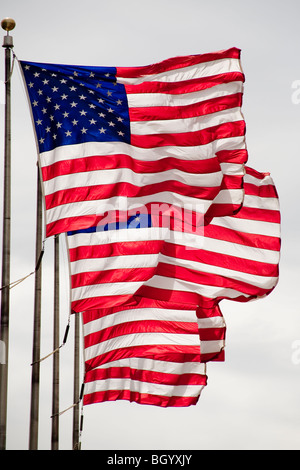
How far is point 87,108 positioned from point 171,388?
447 inches

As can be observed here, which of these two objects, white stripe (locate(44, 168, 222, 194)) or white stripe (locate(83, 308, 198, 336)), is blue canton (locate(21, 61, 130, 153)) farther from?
white stripe (locate(83, 308, 198, 336))

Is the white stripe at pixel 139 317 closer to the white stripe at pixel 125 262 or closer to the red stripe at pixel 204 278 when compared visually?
the red stripe at pixel 204 278

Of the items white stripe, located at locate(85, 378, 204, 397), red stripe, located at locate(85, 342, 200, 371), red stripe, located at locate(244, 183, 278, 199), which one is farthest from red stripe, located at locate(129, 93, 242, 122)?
white stripe, located at locate(85, 378, 204, 397)

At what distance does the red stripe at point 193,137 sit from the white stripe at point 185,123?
0.08 metres

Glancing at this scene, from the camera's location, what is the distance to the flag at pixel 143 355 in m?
26.9

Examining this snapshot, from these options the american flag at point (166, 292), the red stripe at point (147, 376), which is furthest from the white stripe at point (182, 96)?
the red stripe at point (147, 376)

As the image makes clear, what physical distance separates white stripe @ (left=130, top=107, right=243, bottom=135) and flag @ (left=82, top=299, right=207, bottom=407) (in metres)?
6.81

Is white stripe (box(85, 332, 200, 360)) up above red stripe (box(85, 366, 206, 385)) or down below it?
above

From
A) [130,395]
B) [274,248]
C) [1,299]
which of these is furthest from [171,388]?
[1,299]

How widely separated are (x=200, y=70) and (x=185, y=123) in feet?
4.25

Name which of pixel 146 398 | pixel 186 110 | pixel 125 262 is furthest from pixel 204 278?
pixel 146 398

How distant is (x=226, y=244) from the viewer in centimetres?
2627

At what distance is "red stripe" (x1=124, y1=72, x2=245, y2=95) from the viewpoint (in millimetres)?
21672

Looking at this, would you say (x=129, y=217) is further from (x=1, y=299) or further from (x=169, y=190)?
(x=1, y=299)
